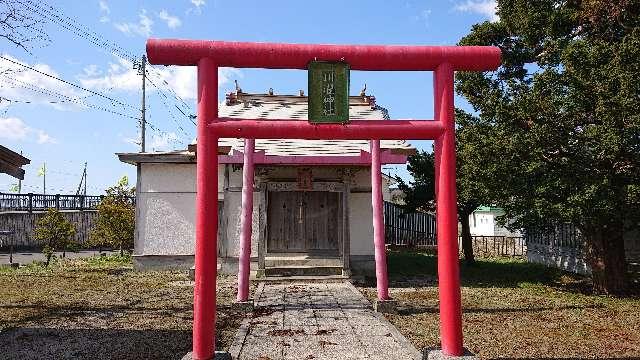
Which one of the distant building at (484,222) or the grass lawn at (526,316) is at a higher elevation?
the distant building at (484,222)

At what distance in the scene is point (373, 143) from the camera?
9.45 metres

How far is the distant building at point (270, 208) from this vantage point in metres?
14.1

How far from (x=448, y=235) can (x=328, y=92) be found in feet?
6.56

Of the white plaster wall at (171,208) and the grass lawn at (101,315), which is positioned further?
the white plaster wall at (171,208)

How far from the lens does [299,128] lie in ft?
15.7

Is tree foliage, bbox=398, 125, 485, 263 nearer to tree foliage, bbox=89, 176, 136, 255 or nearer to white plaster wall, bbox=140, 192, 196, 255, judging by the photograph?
white plaster wall, bbox=140, 192, 196, 255

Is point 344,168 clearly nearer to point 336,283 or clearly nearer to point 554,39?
point 336,283

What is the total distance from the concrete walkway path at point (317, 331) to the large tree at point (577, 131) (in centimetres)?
474

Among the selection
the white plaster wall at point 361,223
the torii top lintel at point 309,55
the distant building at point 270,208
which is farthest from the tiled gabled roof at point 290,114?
the torii top lintel at point 309,55

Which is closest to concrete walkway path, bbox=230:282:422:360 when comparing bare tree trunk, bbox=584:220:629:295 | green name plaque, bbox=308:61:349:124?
green name plaque, bbox=308:61:349:124

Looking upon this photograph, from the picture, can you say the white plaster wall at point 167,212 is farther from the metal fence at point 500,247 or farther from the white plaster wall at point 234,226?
the metal fence at point 500,247

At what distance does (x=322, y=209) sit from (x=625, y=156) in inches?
339

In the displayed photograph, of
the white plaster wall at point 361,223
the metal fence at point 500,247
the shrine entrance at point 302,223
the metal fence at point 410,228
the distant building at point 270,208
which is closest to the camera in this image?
the distant building at point 270,208

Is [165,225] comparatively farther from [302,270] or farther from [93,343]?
[93,343]
